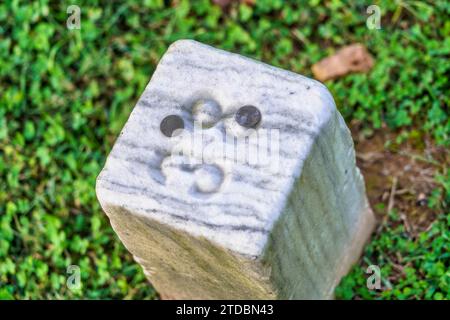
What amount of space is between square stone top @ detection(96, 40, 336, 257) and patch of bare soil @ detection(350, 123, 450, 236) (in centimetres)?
95

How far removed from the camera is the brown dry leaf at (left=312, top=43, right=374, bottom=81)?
10.8 ft

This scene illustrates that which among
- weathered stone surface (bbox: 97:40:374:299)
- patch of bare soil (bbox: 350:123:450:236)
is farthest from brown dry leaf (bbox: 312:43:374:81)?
weathered stone surface (bbox: 97:40:374:299)

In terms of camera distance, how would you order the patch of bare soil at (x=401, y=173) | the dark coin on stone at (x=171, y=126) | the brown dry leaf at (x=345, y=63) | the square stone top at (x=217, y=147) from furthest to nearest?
the brown dry leaf at (x=345, y=63) < the patch of bare soil at (x=401, y=173) < the dark coin on stone at (x=171, y=126) < the square stone top at (x=217, y=147)

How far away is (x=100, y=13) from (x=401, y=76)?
4.80ft

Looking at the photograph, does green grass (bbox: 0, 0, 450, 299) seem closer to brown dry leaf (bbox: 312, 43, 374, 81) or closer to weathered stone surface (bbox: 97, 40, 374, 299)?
brown dry leaf (bbox: 312, 43, 374, 81)

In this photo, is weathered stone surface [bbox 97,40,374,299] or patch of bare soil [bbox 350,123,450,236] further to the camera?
patch of bare soil [bbox 350,123,450,236]

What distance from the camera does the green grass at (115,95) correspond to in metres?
3.01

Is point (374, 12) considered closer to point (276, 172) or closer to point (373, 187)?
point (373, 187)

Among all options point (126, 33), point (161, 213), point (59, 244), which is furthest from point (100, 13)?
point (161, 213)

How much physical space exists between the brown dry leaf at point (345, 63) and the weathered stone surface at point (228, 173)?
965 mm

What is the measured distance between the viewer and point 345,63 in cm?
330

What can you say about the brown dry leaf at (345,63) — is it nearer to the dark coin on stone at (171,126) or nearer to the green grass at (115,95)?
the green grass at (115,95)

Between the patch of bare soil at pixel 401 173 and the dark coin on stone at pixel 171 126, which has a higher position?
the dark coin on stone at pixel 171 126

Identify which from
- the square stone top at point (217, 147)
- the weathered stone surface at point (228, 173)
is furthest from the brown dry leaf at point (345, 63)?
the square stone top at point (217, 147)
